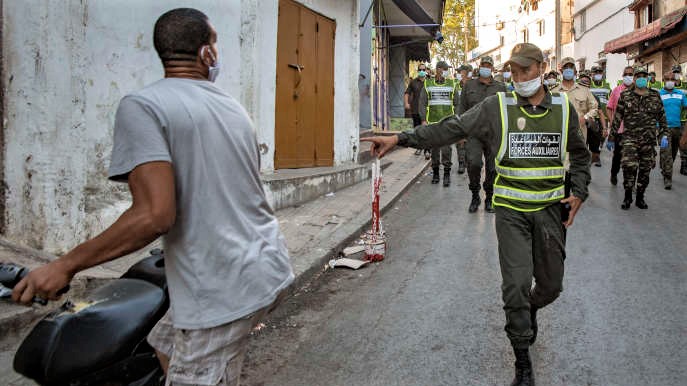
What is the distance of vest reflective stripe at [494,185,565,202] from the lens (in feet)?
12.0

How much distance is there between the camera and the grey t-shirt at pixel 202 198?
181 centimetres

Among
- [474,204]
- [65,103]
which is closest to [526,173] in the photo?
[65,103]

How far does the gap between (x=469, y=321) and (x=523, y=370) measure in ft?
3.65

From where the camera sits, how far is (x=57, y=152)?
527 cm

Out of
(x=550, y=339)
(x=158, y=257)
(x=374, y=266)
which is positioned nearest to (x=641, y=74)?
(x=374, y=266)

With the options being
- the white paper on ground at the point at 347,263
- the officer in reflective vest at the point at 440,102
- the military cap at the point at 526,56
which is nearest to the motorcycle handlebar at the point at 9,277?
the military cap at the point at 526,56

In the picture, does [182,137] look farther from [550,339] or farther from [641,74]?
[641,74]

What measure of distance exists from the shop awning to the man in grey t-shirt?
77.6 feet

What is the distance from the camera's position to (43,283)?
1.74 metres

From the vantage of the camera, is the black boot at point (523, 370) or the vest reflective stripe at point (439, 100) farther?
the vest reflective stripe at point (439, 100)

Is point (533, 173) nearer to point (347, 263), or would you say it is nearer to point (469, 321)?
point (469, 321)

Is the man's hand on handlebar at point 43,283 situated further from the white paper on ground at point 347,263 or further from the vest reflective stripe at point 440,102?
the vest reflective stripe at point 440,102

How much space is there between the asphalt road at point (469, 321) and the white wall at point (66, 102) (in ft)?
6.69

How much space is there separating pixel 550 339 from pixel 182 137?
3282 mm
